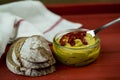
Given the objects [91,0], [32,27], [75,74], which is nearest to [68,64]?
[75,74]

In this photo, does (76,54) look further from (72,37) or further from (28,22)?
(28,22)

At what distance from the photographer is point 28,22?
0.61 m

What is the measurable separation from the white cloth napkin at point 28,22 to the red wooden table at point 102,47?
3 cm

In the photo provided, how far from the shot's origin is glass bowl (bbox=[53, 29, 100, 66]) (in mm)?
501

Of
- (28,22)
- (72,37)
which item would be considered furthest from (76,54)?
(28,22)

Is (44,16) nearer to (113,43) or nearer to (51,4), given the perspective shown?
(51,4)

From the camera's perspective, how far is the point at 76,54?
1.64 ft

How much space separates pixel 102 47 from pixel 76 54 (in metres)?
0.10

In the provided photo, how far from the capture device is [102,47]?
576 mm

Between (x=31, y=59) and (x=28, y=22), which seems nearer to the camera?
(x=31, y=59)

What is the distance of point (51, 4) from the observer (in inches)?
27.1

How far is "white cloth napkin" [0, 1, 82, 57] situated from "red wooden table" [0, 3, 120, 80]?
0.03 m

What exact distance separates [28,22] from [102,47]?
0.18 m

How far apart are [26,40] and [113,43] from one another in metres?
0.19
